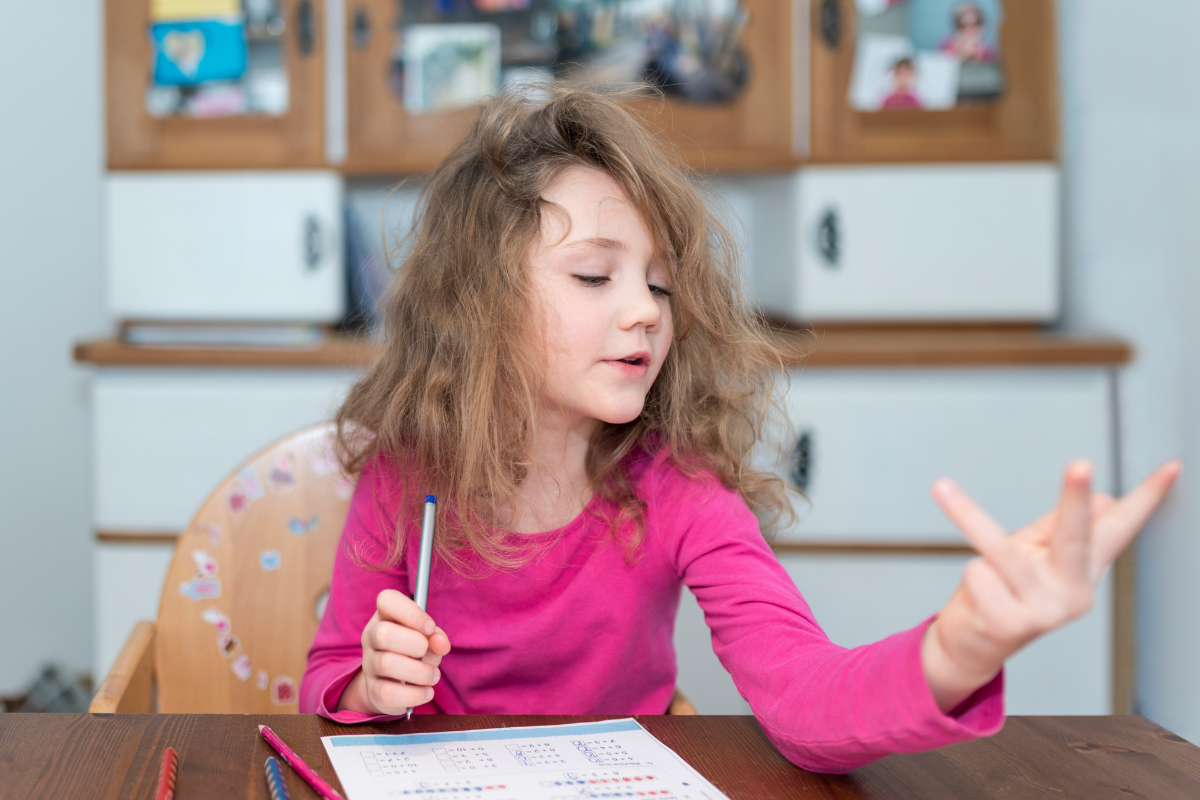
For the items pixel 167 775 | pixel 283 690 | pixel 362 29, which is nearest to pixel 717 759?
pixel 167 775

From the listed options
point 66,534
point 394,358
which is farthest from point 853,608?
point 66,534

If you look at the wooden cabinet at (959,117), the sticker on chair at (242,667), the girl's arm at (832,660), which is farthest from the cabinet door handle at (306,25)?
the girl's arm at (832,660)

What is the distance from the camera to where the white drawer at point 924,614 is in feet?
4.82

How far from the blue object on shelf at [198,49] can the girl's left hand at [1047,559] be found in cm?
148

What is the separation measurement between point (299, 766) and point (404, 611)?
10 centimetres

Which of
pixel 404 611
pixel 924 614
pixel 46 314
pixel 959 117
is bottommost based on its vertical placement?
pixel 924 614

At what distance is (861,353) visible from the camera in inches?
56.2

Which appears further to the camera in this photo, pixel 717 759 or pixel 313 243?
pixel 313 243

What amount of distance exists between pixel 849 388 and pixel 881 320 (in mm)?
186

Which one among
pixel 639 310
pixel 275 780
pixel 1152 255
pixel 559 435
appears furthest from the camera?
pixel 1152 255

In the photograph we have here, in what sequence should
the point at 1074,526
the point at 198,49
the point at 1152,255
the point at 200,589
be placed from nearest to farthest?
the point at 1074,526
the point at 200,589
the point at 1152,255
the point at 198,49

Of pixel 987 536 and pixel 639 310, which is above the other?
pixel 639 310

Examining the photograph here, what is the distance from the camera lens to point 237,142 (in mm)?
1587

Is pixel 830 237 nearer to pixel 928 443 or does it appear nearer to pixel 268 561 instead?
pixel 928 443
